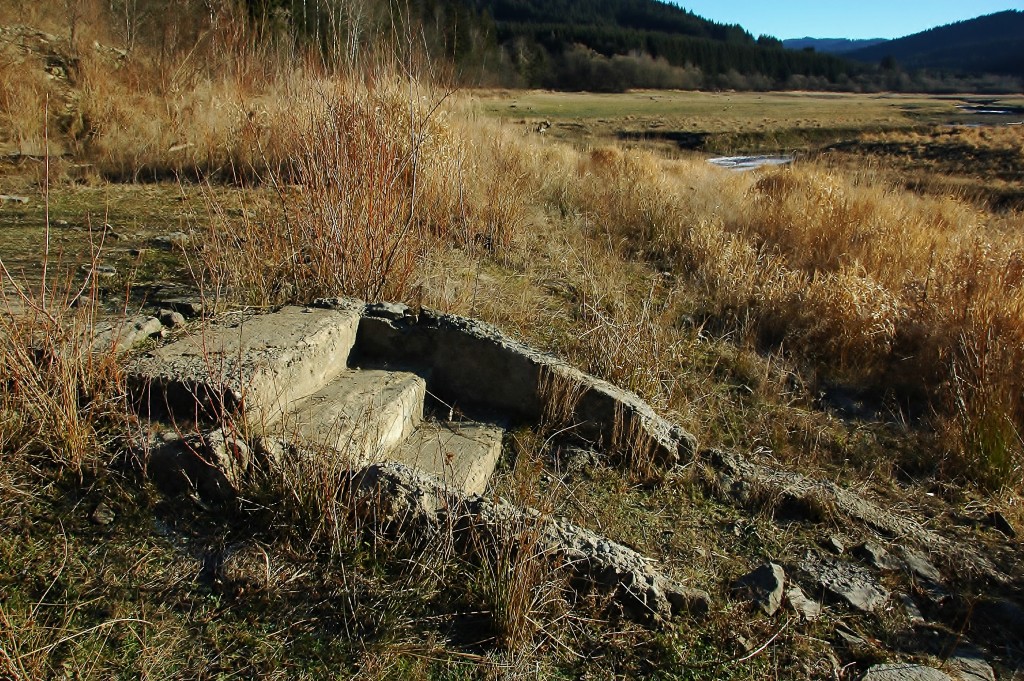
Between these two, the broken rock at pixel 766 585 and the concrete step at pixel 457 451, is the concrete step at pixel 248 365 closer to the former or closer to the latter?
the concrete step at pixel 457 451

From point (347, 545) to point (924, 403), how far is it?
3706 mm

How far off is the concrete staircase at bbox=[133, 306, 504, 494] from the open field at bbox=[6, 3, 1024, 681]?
158mm

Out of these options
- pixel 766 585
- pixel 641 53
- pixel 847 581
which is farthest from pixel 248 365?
pixel 641 53

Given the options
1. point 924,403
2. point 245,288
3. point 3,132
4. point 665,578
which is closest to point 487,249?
point 245,288

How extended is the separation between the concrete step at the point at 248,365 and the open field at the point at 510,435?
0.17 m

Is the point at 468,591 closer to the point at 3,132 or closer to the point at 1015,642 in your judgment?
the point at 1015,642

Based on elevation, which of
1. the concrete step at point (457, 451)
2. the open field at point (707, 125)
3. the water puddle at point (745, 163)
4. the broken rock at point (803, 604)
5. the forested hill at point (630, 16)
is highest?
the forested hill at point (630, 16)

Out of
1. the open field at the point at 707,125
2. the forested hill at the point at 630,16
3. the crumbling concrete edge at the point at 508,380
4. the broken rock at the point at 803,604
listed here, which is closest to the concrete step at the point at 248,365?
the crumbling concrete edge at the point at 508,380

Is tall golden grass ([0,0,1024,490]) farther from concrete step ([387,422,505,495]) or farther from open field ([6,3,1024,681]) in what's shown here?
concrete step ([387,422,505,495])

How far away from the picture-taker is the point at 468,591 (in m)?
2.13

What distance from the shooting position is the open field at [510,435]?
6.57ft

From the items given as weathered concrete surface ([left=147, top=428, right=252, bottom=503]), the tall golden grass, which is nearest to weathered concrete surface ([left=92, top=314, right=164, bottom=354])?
the tall golden grass

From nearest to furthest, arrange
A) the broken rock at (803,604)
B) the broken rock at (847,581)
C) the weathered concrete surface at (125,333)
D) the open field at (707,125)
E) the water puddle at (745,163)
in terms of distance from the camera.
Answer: the broken rock at (803,604) < the broken rock at (847,581) < the weathered concrete surface at (125,333) < the water puddle at (745,163) < the open field at (707,125)

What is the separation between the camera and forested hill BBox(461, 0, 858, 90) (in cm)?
6975
